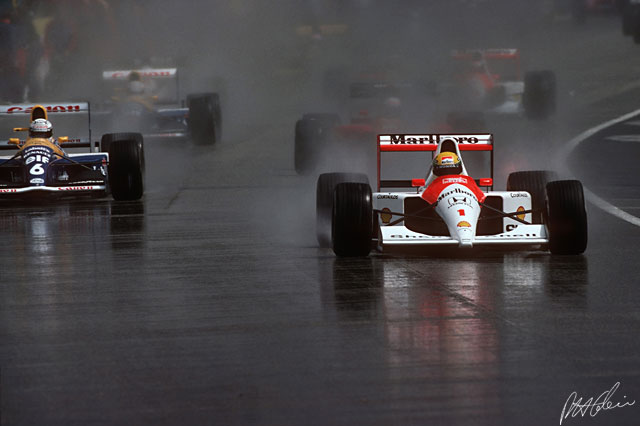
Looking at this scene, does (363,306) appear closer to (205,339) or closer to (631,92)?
(205,339)

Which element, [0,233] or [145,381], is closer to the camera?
[145,381]

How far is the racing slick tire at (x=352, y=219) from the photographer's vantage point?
1158 cm

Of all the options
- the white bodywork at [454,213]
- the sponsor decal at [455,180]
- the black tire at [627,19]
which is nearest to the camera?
the white bodywork at [454,213]

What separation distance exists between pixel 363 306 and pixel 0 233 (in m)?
6.58

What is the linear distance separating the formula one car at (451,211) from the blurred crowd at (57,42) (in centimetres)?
2734

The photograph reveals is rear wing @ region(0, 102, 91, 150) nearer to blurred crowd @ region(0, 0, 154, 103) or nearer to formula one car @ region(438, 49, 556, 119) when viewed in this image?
blurred crowd @ region(0, 0, 154, 103)

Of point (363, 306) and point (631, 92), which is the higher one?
point (631, 92)

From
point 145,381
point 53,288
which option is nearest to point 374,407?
point 145,381

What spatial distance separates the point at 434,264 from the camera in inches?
459

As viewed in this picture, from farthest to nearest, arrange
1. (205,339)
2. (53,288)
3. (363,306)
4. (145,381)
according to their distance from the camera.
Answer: (53,288)
(363,306)
(205,339)
(145,381)

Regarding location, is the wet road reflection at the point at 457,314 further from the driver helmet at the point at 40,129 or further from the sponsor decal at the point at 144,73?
the sponsor decal at the point at 144,73

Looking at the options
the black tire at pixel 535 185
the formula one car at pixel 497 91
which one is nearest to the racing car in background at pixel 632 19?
the formula one car at pixel 497 91
